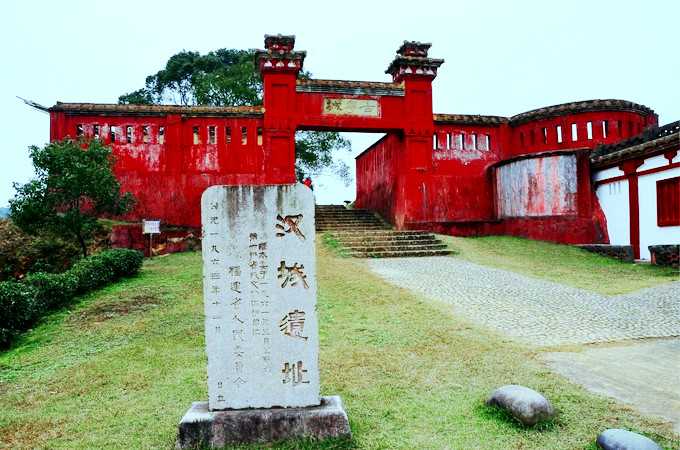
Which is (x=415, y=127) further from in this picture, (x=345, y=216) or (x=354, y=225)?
(x=345, y=216)

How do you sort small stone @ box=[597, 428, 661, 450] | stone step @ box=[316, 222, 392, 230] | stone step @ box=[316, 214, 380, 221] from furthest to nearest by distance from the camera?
1. stone step @ box=[316, 214, 380, 221]
2. stone step @ box=[316, 222, 392, 230]
3. small stone @ box=[597, 428, 661, 450]

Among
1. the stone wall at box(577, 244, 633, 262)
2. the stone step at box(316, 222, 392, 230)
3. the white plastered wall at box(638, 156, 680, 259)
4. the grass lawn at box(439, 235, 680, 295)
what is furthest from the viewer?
the stone step at box(316, 222, 392, 230)

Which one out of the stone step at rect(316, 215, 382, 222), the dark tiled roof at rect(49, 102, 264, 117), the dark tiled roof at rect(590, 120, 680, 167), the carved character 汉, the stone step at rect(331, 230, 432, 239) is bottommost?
the stone step at rect(331, 230, 432, 239)

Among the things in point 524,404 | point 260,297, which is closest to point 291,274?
point 260,297

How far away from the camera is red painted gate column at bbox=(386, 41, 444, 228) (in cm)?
1636

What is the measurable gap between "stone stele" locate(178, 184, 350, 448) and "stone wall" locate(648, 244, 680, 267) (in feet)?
39.8

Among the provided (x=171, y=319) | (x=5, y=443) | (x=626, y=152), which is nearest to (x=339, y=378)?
(x=5, y=443)

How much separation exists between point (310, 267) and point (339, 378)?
1.55m

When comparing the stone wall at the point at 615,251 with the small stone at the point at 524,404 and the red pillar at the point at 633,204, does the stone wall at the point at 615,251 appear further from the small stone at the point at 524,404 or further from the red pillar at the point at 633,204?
Result: the small stone at the point at 524,404

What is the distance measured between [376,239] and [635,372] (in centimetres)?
1027

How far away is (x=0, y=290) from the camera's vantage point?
679cm

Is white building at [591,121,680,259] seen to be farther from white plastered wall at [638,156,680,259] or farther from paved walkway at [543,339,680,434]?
paved walkway at [543,339,680,434]

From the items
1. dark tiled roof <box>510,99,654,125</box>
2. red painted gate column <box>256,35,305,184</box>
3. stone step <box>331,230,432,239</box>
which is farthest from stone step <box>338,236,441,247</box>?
dark tiled roof <box>510,99,654,125</box>

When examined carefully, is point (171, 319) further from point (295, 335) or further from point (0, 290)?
point (295, 335)
